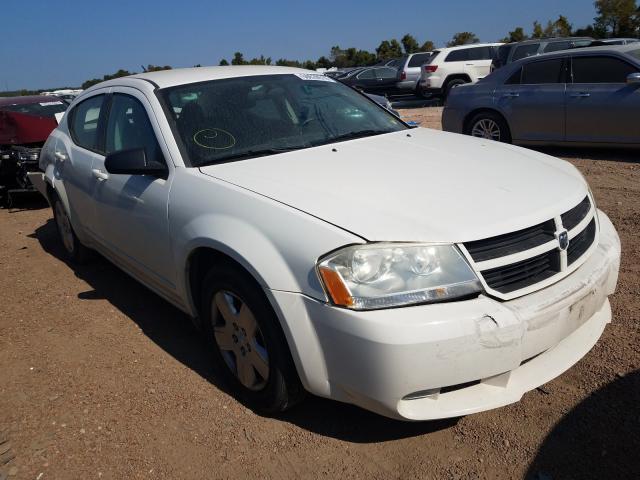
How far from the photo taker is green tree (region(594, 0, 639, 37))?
117ft

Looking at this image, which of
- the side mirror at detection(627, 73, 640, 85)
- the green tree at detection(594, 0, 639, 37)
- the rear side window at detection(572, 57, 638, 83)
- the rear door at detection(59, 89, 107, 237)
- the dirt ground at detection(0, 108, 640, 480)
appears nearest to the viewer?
the dirt ground at detection(0, 108, 640, 480)

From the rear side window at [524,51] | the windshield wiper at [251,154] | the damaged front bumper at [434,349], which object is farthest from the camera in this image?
the rear side window at [524,51]

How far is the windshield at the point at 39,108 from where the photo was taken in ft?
27.0

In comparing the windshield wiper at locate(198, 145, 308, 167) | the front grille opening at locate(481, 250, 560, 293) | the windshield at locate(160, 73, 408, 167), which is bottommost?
the front grille opening at locate(481, 250, 560, 293)

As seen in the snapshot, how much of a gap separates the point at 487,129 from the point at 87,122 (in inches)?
232

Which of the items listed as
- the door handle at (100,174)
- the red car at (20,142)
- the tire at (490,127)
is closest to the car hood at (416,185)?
the door handle at (100,174)

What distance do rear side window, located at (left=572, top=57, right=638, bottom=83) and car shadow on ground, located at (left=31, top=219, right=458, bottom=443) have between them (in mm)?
6394

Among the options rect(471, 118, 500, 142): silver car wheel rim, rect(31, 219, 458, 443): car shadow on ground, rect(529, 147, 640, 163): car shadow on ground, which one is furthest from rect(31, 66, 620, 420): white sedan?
rect(471, 118, 500, 142): silver car wheel rim

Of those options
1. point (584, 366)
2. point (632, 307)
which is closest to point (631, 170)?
point (632, 307)

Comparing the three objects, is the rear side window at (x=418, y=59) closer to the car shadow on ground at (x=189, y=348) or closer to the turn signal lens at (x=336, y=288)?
the car shadow on ground at (x=189, y=348)

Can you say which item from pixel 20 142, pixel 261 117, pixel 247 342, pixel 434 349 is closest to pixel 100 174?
pixel 261 117

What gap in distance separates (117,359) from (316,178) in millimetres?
1753

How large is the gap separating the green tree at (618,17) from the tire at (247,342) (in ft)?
130

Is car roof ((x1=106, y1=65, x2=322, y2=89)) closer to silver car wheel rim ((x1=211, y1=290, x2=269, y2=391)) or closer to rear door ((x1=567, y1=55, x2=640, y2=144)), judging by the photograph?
silver car wheel rim ((x1=211, y1=290, x2=269, y2=391))
